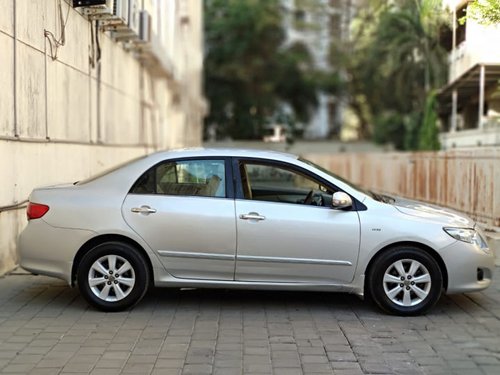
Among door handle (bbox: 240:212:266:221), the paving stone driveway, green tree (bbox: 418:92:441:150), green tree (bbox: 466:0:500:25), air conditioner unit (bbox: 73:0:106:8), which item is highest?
air conditioner unit (bbox: 73:0:106:8)

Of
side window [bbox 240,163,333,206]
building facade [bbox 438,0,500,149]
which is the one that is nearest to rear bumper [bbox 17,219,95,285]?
side window [bbox 240,163,333,206]

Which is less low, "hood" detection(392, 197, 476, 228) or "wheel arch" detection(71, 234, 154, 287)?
"hood" detection(392, 197, 476, 228)

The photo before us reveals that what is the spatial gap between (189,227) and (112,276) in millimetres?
858

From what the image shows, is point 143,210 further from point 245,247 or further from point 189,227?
point 245,247

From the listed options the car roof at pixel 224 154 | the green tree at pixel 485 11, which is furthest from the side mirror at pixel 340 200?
the green tree at pixel 485 11

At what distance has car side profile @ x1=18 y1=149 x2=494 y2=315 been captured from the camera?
6.13 meters

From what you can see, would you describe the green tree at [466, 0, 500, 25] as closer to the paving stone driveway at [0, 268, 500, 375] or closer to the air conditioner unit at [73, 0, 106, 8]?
the paving stone driveway at [0, 268, 500, 375]

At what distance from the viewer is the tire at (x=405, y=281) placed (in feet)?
20.1

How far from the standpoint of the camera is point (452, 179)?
35.8ft

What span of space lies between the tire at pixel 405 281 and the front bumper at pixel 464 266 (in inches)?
4.7

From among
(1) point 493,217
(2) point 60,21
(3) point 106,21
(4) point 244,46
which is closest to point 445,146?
(1) point 493,217

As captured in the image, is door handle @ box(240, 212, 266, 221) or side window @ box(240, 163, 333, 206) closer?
door handle @ box(240, 212, 266, 221)

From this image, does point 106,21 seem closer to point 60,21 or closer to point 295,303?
point 60,21

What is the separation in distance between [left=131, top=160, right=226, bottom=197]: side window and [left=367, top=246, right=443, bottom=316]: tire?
1.65 m
